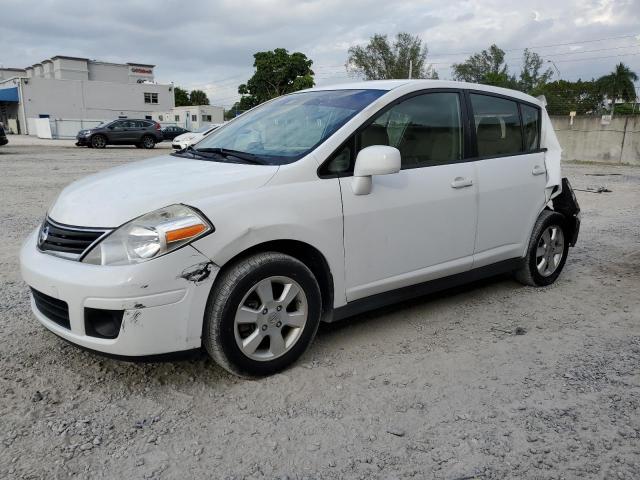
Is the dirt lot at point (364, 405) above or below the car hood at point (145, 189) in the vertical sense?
below

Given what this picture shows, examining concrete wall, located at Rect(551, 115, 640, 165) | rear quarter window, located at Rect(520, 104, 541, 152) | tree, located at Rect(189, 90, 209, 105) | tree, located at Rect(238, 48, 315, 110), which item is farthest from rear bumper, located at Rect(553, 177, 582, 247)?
tree, located at Rect(189, 90, 209, 105)

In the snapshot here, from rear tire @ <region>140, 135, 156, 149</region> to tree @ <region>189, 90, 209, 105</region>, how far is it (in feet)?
260

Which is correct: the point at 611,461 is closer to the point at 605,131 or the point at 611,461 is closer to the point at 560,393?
the point at 560,393

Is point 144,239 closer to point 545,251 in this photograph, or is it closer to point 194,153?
point 194,153

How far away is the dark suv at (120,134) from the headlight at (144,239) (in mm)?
25849

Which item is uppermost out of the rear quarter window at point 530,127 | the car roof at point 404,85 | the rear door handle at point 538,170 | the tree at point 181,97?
the tree at point 181,97

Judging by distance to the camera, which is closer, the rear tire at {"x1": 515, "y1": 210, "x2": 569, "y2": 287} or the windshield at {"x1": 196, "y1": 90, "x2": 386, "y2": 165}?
the windshield at {"x1": 196, "y1": 90, "x2": 386, "y2": 165}

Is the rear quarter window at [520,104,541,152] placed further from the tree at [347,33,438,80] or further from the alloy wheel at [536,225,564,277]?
the tree at [347,33,438,80]

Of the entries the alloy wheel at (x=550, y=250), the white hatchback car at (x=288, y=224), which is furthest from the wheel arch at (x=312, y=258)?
the alloy wheel at (x=550, y=250)

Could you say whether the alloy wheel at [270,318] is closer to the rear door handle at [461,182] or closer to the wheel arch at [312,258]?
the wheel arch at [312,258]

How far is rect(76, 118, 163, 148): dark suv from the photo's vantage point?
2633cm

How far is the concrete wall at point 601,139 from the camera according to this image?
2055 centimetres

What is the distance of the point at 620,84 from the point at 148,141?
48146mm

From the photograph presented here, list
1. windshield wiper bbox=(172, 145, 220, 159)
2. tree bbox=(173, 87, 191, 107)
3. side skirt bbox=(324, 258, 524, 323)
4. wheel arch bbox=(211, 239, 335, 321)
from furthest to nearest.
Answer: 1. tree bbox=(173, 87, 191, 107)
2. windshield wiper bbox=(172, 145, 220, 159)
3. side skirt bbox=(324, 258, 524, 323)
4. wheel arch bbox=(211, 239, 335, 321)
